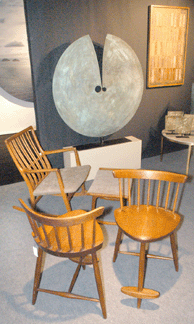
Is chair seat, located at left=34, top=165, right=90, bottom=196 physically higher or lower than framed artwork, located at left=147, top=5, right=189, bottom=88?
lower

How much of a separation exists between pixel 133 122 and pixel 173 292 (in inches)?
92.5

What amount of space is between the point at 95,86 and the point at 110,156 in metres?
0.85

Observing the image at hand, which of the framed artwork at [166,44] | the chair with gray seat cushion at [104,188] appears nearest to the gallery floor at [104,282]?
the chair with gray seat cushion at [104,188]

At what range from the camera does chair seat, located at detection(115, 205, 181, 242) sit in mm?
1450

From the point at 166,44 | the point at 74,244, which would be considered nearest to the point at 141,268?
the point at 74,244

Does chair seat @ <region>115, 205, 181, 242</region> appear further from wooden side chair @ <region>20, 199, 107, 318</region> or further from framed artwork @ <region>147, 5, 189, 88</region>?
framed artwork @ <region>147, 5, 189, 88</region>

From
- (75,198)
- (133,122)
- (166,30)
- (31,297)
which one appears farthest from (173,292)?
(166,30)

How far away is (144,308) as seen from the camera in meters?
1.51

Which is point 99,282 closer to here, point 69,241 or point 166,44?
point 69,241

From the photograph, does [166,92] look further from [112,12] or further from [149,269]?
[149,269]

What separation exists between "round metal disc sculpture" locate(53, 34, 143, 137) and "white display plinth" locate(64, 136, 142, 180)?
22cm

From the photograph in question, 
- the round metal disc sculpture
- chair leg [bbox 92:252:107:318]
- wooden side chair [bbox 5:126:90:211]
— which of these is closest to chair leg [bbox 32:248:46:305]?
chair leg [bbox 92:252:107:318]

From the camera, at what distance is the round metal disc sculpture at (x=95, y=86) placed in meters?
2.53

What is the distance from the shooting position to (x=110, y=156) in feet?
10.1
